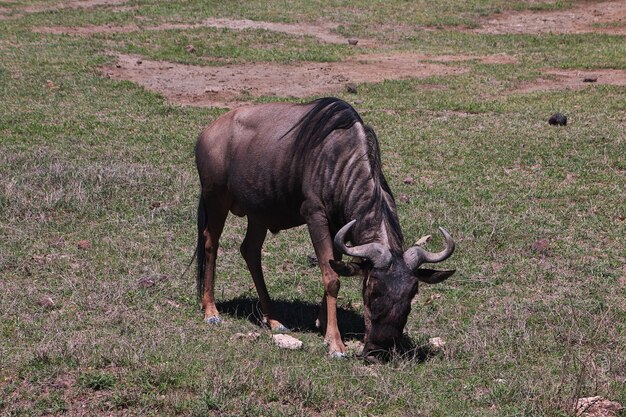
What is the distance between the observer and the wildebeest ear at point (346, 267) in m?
7.39

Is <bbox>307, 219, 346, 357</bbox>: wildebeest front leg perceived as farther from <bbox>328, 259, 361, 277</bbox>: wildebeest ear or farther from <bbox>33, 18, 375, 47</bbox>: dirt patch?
<bbox>33, 18, 375, 47</bbox>: dirt patch

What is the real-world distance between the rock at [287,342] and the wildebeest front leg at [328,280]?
0.27m

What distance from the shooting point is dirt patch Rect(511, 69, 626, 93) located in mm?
17531

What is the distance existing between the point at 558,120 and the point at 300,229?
5.40 metres

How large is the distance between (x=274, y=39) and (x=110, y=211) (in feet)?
37.7

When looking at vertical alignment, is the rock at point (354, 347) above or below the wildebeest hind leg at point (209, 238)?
below

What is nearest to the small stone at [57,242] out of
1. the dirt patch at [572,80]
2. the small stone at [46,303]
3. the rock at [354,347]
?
the small stone at [46,303]

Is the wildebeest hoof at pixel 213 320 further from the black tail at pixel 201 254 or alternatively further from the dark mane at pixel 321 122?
the dark mane at pixel 321 122

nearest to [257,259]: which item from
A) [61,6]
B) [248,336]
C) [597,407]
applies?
[248,336]

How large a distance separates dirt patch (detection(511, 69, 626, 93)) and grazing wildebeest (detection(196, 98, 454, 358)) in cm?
968

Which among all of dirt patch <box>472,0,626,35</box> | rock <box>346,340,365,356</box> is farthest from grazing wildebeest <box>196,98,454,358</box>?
dirt patch <box>472,0,626,35</box>

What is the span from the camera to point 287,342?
7.64 metres

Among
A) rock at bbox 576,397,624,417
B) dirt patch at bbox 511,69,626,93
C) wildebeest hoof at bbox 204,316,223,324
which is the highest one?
rock at bbox 576,397,624,417

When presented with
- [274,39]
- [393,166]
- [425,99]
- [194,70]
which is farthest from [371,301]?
[274,39]
